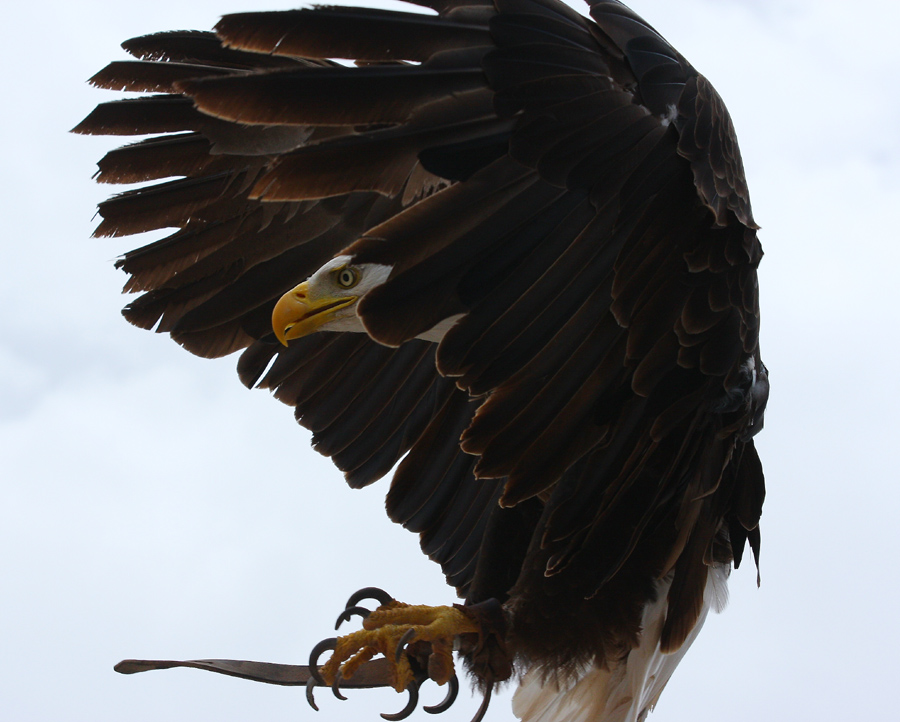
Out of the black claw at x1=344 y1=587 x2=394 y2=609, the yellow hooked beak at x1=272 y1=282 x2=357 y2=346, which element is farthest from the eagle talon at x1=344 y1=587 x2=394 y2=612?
the yellow hooked beak at x1=272 y1=282 x2=357 y2=346

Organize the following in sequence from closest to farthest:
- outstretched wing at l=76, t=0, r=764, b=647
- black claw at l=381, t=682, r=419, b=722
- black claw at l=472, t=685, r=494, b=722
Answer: outstretched wing at l=76, t=0, r=764, b=647, black claw at l=381, t=682, r=419, b=722, black claw at l=472, t=685, r=494, b=722

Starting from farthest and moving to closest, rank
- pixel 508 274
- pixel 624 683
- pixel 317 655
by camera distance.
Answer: pixel 624 683, pixel 317 655, pixel 508 274

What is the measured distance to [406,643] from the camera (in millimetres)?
3059

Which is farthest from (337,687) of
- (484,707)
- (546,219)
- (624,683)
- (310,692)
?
(546,219)

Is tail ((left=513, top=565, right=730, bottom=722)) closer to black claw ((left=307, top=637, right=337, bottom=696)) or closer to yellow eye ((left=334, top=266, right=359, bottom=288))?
black claw ((left=307, top=637, right=337, bottom=696))

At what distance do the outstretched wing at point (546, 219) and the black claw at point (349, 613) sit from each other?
0.58m

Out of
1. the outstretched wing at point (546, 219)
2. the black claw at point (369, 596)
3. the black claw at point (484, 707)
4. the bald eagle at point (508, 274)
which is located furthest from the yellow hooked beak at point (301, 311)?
the black claw at point (484, 707)

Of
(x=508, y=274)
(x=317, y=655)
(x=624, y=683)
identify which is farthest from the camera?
(x=624, y=683)

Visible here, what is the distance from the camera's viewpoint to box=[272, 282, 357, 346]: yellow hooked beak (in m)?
3.06

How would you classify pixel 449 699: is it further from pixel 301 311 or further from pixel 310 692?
pixel 301 311

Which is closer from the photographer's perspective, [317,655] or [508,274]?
[508,274]

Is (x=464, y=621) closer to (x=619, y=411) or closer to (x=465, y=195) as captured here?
(x=619, y=411)

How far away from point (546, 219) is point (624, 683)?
6.06 feet

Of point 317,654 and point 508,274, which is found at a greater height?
point 508,274
